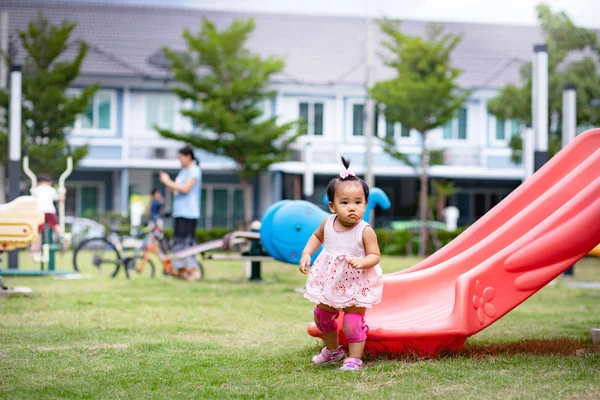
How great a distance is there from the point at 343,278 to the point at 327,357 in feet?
1.83

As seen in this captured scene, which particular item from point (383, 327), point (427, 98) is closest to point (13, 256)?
point (383, 327)

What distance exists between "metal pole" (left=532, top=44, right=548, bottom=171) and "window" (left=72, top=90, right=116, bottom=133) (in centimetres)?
2117

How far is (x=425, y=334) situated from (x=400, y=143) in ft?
93.7

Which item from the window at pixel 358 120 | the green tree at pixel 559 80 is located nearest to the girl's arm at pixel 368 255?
the green tree at pixel 559 80

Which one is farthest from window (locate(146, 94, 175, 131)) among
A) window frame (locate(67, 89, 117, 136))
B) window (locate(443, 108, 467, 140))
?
window (locate(443, 108, 467, 140))

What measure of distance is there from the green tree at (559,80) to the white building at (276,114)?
18.3 ft

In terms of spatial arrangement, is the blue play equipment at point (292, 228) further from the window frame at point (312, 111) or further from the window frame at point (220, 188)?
the window frame at point (220, 188)

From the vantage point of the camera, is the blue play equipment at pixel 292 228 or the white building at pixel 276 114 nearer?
the blue play equipment at pixel 292 228

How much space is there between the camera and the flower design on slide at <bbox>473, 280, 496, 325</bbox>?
5.58m

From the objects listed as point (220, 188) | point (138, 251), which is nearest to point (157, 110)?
point (220, 188)

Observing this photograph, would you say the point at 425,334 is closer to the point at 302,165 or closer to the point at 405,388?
the point at 405,388

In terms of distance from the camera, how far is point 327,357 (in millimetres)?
5668

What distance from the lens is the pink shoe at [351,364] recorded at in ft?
17.7

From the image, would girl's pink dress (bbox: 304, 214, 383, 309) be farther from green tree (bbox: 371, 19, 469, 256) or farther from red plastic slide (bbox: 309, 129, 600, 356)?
green tree (bbox: 371, 19, 469, 256)
